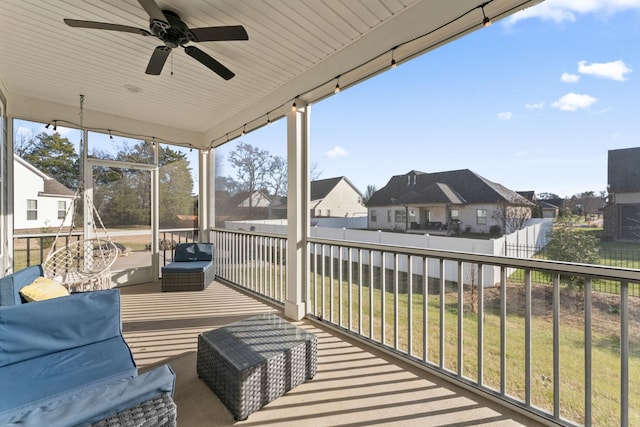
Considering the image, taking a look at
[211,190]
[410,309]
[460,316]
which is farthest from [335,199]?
[211,190]

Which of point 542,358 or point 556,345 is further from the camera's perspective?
point 542,358

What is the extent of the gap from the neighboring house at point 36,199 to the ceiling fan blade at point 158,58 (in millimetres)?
2592

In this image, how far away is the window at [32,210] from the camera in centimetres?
388

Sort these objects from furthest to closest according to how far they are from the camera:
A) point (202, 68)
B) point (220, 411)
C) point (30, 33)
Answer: point (202, 68) < point (30, 33) < point (220, 411)

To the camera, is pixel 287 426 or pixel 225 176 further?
pixel 225 176

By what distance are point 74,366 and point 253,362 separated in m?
0.98

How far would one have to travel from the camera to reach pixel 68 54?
2789 mm

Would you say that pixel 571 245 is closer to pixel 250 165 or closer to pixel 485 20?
pixel 485 20

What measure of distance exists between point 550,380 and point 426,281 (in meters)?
0.94

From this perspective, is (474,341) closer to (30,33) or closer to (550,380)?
(550,380)

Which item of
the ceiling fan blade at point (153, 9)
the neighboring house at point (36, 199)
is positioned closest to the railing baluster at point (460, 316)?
the ceiling fan blade at point (153, 9)

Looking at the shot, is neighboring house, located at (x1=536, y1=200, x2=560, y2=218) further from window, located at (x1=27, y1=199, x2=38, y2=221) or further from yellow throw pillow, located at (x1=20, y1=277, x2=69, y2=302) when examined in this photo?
window, located at (x1=27, y1=199, x2=38, y2=221)

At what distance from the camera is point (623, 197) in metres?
1.58

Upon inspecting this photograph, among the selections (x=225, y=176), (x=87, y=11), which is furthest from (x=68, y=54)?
(x=225, y=176)
